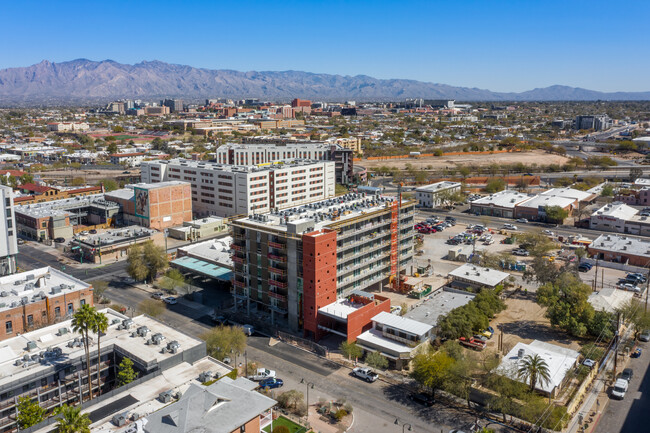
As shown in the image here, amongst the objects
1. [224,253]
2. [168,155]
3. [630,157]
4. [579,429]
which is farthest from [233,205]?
[630,157]

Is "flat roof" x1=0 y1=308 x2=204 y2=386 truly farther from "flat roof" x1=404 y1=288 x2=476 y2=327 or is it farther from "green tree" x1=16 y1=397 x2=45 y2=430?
"flat roof" x1=404 y1=288 x2=476 y2=327

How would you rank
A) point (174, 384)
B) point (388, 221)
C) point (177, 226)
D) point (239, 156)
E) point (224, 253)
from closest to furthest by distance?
point (174, 384) → point (388, 221) → point (224, 253) → point (177, 226) → point (239, 156)

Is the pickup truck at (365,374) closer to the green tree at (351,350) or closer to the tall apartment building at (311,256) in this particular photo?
the green tree at (351,350)

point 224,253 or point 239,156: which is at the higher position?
point 239,156

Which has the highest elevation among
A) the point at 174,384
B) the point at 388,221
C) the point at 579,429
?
the point at 388,221

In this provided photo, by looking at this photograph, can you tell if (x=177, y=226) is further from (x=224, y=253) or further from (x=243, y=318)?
(x=243, y=318)

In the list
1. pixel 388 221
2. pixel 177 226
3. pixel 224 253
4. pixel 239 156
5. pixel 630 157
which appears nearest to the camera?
pixel 388 221

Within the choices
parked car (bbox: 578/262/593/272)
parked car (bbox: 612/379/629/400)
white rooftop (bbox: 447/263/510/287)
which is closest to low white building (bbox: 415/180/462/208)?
parked car (bbox: 578/262/593/272)

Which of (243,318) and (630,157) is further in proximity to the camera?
(630,157)

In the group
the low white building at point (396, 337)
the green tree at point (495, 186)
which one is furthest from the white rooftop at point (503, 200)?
the low white building at point (396, 337)
